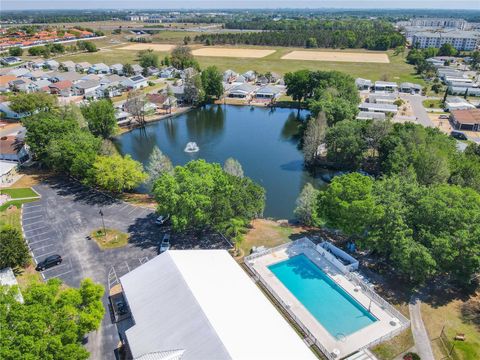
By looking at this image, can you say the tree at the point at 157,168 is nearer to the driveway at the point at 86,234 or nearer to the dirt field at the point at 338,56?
the driveway at the point at 86,234

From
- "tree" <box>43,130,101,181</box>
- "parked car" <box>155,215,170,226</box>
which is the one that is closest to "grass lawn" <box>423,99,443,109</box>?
"parked car" <box>155,215,170,226</box>

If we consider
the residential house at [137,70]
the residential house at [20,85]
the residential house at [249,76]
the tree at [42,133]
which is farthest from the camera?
the residential house at [137,70]

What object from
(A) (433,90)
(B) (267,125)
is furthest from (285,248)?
(A) (433,90)

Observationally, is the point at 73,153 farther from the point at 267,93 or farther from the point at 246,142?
the point at 267,93

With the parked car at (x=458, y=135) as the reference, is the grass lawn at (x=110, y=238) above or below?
above

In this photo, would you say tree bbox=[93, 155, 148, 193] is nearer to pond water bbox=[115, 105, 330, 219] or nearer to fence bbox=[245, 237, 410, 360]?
pond water bbox=[115, 105, 330, 219]

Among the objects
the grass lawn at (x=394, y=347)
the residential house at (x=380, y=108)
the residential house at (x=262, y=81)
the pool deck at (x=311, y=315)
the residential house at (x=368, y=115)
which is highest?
the residential house at (x=262, y=81)

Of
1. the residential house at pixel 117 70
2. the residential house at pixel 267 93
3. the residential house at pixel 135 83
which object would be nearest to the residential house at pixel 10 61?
the residential house at pixel 117 70
